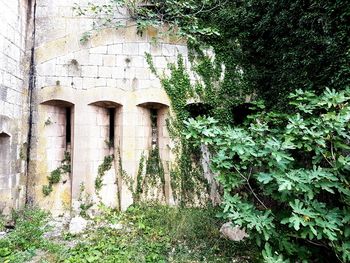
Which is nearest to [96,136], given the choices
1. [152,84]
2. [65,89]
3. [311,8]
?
Answer: [65,89]

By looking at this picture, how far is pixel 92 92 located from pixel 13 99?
132 cm

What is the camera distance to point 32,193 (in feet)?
15.6

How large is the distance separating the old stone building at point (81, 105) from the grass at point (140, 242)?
649 mm

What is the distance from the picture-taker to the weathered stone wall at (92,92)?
192 inches

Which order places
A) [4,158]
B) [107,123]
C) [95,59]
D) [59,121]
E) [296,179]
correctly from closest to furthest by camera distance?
[296,179] → [4,158] → [95,59] → [59,121] → [107,123]

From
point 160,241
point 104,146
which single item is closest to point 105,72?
point 104,146

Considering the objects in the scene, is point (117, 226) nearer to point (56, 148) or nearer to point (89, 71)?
point (56, 148)

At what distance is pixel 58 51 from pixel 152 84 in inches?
75.4

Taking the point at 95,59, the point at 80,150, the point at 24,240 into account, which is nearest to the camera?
the point at 24,240

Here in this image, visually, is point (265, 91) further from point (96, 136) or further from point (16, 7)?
point (16, 7)

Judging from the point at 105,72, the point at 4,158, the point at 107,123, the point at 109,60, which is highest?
the point at 109,60

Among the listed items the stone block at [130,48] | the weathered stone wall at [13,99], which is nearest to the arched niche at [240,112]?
the stone block at [130,48]

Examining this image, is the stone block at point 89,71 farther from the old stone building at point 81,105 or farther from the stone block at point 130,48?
the stone block at point 130,48

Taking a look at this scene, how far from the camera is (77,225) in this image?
→ 167 inches
